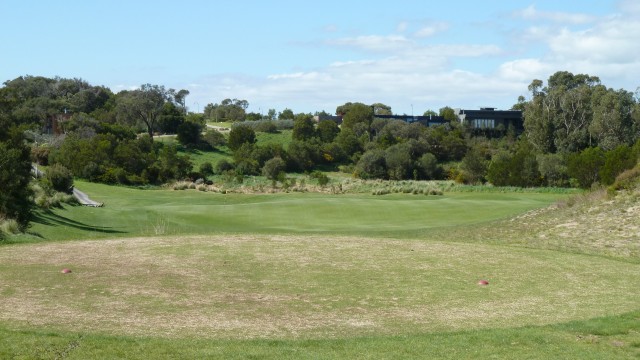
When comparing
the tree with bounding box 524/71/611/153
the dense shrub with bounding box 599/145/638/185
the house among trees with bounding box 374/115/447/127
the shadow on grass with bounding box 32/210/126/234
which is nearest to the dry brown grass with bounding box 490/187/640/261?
the dense shrub with bounding box 599/145/638/185

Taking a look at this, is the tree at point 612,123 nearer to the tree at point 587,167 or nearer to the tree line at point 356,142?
the tree line at point 356,142

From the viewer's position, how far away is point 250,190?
73.5 metres

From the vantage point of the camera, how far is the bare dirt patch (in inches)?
484

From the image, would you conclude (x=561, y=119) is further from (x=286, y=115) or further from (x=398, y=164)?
(x=286, y=115)

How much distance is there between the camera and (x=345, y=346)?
1088cm

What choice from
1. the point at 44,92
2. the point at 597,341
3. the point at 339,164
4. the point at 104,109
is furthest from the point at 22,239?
the point at 44,92

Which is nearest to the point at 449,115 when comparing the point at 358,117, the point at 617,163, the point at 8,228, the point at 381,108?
the point at 358,117

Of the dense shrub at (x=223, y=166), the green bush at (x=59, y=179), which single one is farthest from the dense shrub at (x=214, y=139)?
the green bush at (x=59, y=179)

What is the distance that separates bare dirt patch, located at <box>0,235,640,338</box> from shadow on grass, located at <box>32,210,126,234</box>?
12.7 metres

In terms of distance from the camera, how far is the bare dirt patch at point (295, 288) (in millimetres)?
12281

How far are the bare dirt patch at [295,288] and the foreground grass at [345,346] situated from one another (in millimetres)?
593

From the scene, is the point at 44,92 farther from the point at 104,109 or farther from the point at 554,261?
the point at 554,261

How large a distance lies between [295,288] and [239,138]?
9132cm

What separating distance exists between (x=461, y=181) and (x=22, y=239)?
65.5 m
